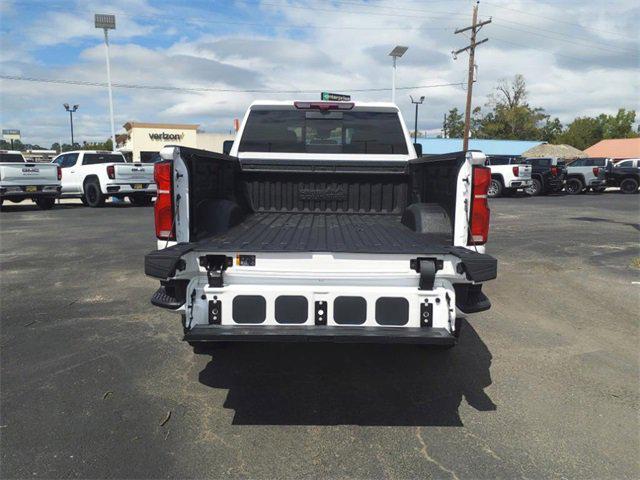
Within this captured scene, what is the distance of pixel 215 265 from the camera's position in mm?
2982

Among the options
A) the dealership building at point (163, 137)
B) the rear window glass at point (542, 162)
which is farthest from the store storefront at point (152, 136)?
the rear window glass at point (542, 162)

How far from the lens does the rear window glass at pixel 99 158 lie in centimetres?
1753

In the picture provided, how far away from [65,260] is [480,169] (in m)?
7.03

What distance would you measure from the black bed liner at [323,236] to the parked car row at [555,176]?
18.0m

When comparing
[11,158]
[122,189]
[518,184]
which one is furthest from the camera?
[518,184]

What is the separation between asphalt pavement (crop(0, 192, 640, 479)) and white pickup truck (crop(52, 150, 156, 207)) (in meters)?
10.8

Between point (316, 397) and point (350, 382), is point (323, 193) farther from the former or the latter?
point (316, 397)

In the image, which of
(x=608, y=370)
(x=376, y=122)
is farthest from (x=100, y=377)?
(x=608, y=370)

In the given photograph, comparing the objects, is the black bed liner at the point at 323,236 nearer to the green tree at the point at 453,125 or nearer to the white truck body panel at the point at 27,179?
the white truck body panel at the point at 27,179

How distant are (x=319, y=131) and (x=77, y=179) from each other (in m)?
14.7

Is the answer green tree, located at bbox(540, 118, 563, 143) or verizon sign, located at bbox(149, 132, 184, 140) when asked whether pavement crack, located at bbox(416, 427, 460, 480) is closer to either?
verizon sign, located at bbox(149, 132, 184, 140)

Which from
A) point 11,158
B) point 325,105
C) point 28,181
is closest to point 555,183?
point 325,105

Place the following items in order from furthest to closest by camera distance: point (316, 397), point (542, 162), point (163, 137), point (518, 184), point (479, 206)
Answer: point (163, 137) < point (542, 162) < point (518, 184) < point (316, 397) < point (479, 206)

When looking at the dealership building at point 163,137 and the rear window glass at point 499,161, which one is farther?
the dealership building at point 163,137
